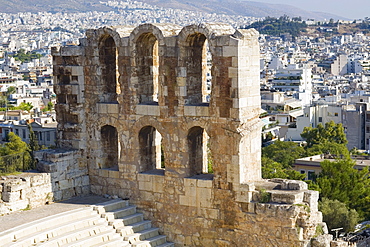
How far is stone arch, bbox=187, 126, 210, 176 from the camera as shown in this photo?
22234 millimetres

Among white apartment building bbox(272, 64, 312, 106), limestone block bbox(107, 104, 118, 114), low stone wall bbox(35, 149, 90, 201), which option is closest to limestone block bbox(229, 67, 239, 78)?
limestone block bbox(107, 104, 118, 114)

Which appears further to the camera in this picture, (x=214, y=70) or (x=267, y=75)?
(x=267, y=75)

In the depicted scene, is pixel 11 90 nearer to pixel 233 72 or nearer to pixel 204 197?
pixel 204 197

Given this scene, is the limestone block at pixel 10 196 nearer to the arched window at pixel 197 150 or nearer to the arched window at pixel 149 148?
the arched window at pixel 149 148

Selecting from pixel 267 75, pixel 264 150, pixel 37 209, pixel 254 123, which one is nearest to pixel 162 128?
pixel 254 123

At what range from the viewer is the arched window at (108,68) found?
946 inches

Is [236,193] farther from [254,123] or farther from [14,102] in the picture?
[14,102]

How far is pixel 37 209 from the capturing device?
22344 millimetres

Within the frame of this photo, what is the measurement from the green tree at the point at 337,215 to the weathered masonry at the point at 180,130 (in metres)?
8.77

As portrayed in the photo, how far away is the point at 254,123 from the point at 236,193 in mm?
1962

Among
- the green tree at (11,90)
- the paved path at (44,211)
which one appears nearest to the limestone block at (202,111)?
the paved path at (44,211)

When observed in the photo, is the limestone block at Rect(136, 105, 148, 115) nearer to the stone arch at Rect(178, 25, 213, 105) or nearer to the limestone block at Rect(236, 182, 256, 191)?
the stone arch at Rect(178, 25, 213, 105)

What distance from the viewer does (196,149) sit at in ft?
73.9

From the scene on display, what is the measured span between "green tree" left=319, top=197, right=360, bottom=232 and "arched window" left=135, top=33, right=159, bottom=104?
971 centimetres
